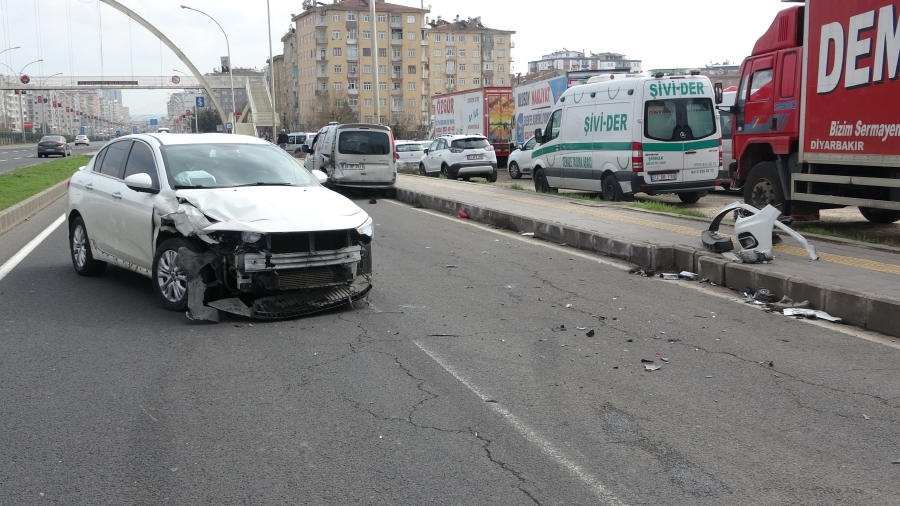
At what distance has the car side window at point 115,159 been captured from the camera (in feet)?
29.2

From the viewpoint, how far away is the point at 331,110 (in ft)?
306

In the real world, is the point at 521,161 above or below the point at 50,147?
below

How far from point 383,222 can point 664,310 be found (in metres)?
8.86

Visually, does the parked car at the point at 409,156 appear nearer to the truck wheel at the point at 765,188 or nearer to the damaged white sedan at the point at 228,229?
the truck wheel at the point at 765,188

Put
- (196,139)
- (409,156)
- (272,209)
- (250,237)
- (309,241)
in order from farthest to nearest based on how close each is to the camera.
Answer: (409,156)
(196,139)
(272,209)
(309,241)
(250,237)

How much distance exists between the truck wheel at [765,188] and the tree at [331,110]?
74252 mm

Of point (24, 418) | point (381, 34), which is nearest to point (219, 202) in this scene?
point (24, 418)

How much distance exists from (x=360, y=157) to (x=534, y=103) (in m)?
12.7

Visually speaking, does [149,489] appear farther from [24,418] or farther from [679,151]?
[679,151]

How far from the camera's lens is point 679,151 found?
56.7ft

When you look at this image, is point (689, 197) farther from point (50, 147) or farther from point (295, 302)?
point (50, 147)

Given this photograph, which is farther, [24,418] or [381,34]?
[381,34]

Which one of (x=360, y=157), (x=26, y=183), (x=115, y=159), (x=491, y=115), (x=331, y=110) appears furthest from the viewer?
(x=331, y=110)

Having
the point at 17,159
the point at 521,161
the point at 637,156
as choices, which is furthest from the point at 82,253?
the point at 17,159
